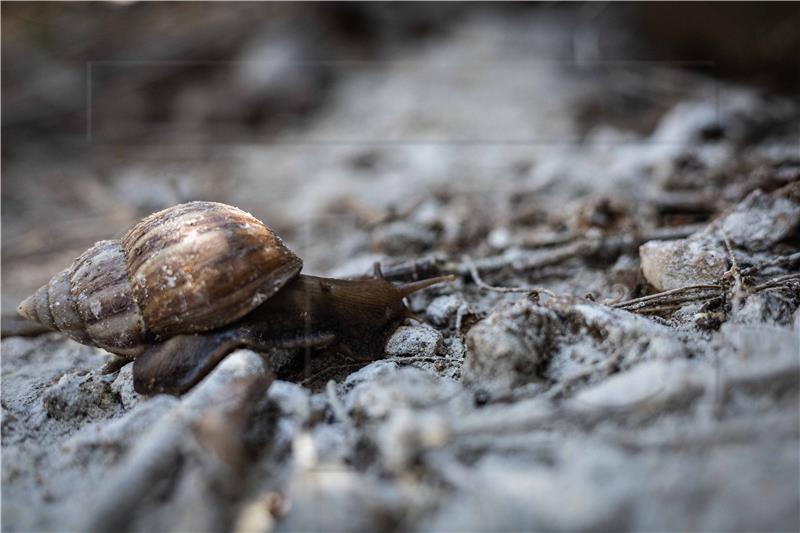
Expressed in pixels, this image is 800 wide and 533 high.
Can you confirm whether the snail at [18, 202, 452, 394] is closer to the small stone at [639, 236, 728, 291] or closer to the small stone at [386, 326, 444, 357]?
the small stone at [386, 326, 444, 357]

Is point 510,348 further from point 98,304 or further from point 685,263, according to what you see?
point 98,304

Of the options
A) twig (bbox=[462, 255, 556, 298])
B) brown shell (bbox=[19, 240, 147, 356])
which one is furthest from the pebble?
brown shell (bbox=[19, 240, 147, 356])

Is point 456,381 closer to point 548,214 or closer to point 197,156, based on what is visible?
point 548,214

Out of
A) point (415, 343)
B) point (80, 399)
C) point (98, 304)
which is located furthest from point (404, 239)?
point (80, 399)

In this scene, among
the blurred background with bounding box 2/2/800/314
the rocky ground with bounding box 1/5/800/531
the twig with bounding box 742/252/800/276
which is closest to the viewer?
the rocky ground with bounding box 1/5/800/531


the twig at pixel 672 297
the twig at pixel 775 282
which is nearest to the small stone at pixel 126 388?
the twig at pixel 672 297

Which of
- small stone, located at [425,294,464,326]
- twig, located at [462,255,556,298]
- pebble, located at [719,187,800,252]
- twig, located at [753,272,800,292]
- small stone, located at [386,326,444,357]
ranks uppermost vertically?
pebble, located at [719,187,800,252]
